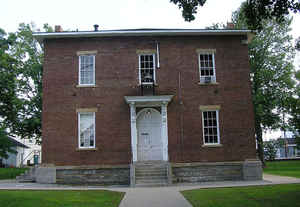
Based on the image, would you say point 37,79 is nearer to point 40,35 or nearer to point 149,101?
point 40,35

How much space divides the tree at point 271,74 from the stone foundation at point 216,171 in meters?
12.0

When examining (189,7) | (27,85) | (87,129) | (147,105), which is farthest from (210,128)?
(27,85)

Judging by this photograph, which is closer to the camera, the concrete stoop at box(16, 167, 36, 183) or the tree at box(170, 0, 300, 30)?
the tree at box(170, 0, 300, 30)

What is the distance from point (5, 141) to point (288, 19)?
29341 millimetres

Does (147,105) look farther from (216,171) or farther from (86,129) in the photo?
(216,171)

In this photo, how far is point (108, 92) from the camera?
18531mm

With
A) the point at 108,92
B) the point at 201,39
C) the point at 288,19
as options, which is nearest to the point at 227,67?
the point at 201,39

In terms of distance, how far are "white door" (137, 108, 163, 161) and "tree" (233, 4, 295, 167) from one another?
45.5 feet

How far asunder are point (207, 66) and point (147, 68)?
139 inches

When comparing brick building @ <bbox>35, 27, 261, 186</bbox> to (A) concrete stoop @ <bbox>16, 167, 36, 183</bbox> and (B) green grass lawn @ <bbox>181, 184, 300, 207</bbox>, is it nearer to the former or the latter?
(A) concrete stoop @ <bbox>16, 167, 36, 183</bbox>

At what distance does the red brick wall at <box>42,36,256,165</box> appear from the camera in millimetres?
18047

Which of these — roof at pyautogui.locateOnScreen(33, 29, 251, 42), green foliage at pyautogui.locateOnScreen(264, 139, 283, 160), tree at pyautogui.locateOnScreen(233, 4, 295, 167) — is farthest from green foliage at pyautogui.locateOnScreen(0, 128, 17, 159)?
green foliage at pyautogui.locateOnScreen(264, 139, 283, 160)

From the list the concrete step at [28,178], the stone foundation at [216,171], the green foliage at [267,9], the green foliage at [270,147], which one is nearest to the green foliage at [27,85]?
the concrete step at [28,178]

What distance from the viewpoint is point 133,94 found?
18.5 m
